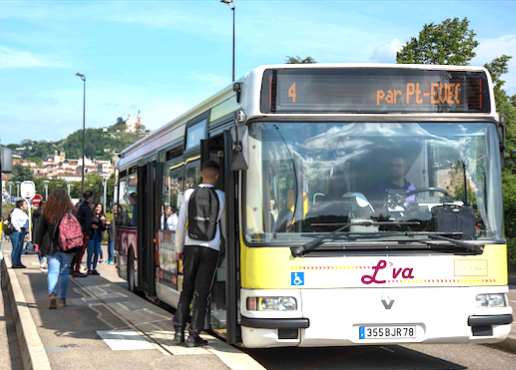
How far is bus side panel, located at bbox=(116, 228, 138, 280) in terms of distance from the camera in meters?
11.9

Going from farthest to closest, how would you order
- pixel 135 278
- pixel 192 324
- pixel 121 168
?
pixel 121 168, pixel 135 278, pixel 192 324

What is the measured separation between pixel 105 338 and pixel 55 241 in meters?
3.04

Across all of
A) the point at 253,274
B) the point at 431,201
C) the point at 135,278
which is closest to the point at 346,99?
the point at 431,201

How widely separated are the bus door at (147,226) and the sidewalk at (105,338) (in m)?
0.37

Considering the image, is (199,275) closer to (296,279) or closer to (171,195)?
(296,279)

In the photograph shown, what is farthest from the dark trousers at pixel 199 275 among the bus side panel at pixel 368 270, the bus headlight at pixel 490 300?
the bus headlight at pixel 490 300

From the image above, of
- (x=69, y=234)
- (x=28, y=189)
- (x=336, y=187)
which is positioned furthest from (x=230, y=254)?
(x=28, y=189)

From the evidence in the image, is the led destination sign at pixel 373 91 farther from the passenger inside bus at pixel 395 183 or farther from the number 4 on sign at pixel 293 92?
the passenger inside bus at pixel 395 183

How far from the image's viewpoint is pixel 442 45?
27594mm

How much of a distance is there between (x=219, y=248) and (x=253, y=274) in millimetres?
835

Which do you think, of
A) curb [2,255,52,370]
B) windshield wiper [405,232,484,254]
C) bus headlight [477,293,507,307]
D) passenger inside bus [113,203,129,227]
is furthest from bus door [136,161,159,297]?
bus headlight [477,293,507,307]

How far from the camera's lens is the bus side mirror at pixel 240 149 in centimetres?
600

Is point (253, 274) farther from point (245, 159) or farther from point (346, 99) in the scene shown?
point (346, 99)

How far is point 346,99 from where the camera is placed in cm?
630
